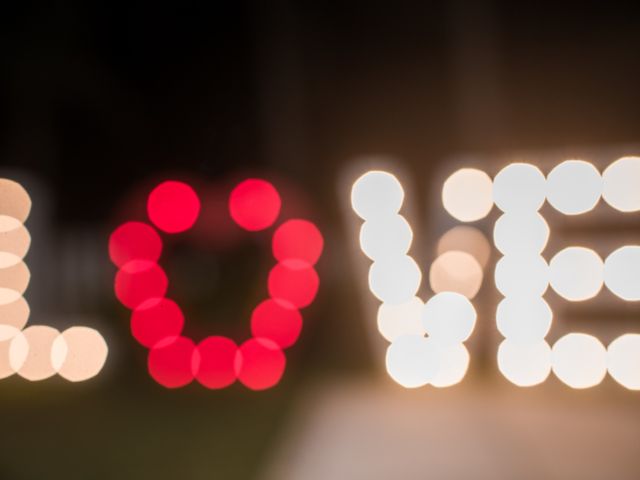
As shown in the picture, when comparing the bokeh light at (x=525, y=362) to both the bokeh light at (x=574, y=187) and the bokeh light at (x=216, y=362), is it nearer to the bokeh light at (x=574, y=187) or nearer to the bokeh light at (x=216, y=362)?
the bokeh light at (x=574, y=187)

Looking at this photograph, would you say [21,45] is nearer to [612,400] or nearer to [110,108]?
[110,108]

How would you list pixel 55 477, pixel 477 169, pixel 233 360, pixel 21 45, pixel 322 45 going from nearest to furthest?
pixel 55 477
pixel 21 45
pixel 322 45
pixel 477 169
pixel 233 360

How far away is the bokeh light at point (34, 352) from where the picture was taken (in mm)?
1639

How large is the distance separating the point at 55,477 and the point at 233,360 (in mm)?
1386

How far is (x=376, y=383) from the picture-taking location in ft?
7.65

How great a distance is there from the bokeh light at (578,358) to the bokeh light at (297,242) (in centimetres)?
116

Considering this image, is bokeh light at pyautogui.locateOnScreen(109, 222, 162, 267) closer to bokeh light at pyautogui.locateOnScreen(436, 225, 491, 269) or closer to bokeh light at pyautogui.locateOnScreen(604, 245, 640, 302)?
bokeh light at pyautogui.locateOnScreen(436, 225, 491, 269)

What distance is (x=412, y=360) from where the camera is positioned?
8.22 feet

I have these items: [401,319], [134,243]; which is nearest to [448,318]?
[401,319]

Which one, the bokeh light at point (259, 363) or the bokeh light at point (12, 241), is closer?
the bokeh light at point (12, 241)

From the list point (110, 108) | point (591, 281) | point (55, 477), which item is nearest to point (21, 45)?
point (110, 108)

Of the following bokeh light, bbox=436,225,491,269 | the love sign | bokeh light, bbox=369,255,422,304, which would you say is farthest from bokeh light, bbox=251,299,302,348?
bokeh light, bbox=436,225,491,269

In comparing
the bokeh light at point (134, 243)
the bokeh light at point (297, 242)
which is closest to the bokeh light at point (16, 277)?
the bokeh light at point (134, 243)

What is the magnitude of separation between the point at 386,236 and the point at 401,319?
341 millimetres
